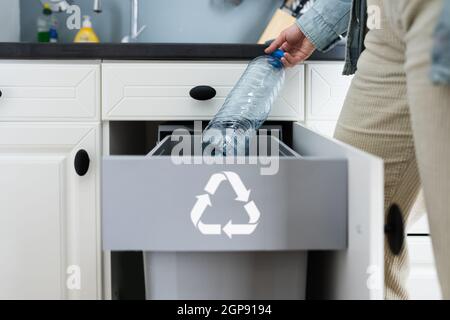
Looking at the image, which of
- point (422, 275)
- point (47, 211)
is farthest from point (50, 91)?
point (422, 275)

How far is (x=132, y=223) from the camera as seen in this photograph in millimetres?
627

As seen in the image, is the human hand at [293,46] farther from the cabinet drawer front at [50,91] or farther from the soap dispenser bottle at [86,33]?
the soap dispenser bottle at [86,33]

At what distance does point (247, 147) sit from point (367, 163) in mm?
603

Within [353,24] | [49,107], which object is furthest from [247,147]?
[49,107]

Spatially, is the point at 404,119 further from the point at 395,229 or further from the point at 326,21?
the point at 326,21

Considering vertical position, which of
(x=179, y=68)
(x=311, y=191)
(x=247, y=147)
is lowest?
(x=311, y=191)

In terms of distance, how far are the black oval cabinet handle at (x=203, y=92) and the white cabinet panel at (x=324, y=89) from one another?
24 centimetres

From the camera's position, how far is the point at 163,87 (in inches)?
48.4

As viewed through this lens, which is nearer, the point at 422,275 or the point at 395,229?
the point at 395,229

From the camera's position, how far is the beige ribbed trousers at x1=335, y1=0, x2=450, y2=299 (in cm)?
61

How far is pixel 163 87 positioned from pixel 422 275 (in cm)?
84

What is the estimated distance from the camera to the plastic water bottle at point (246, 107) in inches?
43.9

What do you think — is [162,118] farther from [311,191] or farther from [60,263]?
[311,191]

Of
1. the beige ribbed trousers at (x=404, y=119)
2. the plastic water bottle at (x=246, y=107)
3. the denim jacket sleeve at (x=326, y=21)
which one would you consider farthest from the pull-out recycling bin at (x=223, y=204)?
the denim jacket sleeve at (x=326, y=21)
